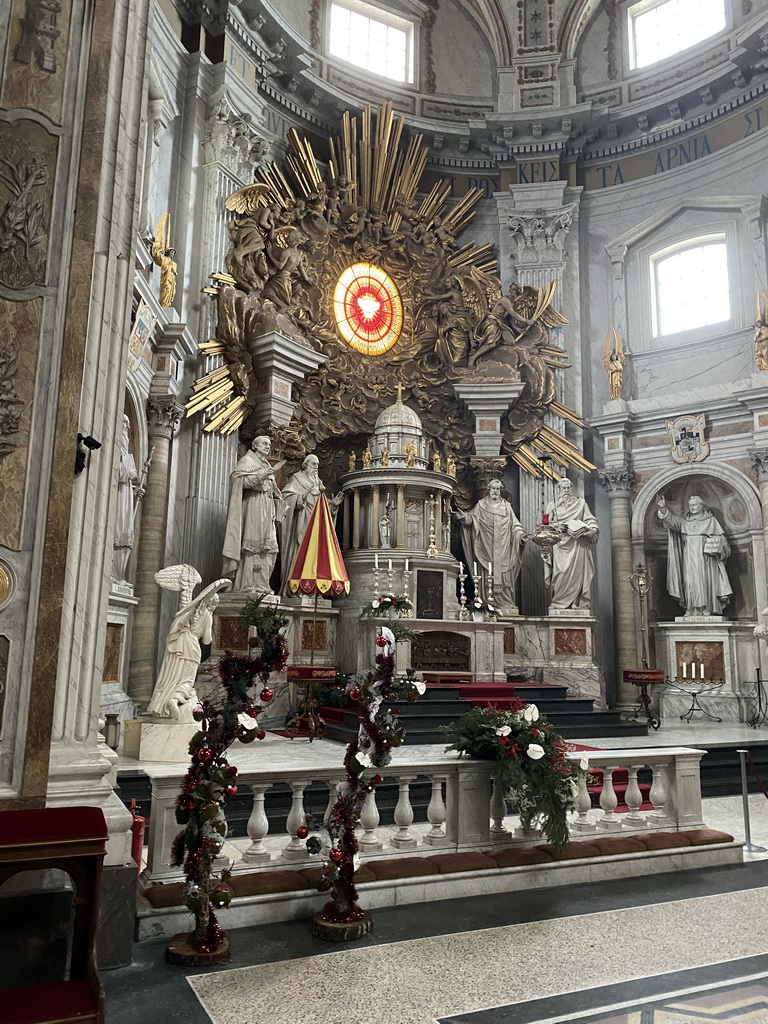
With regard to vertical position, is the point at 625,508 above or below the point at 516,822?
above

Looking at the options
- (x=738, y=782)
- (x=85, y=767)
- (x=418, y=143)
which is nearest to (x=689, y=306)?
(x=418, y=143)

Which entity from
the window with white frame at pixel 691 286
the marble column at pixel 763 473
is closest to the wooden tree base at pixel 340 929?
the marble column at pixel 763 473

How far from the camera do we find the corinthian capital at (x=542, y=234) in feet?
53.4

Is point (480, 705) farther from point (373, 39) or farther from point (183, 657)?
point (373, 39)

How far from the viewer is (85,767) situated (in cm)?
381

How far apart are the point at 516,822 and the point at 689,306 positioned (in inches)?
470

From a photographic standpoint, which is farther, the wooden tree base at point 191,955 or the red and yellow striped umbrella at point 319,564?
the red and yellow striped umbrella at point 319,564

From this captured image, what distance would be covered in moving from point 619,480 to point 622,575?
5.86 ft

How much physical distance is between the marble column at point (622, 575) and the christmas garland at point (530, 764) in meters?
9.71

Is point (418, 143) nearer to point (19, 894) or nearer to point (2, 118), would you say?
point (2, 118)

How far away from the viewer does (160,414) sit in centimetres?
1060

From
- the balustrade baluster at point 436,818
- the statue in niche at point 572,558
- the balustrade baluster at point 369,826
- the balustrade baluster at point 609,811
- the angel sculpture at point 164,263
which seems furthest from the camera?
the statue in niche at point 572,558

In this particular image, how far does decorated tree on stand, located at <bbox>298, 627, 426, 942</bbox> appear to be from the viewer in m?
4.18

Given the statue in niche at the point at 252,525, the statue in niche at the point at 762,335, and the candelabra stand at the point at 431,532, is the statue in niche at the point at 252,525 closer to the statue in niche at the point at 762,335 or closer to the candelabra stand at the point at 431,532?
the candelabra stand at the point at 431,532
